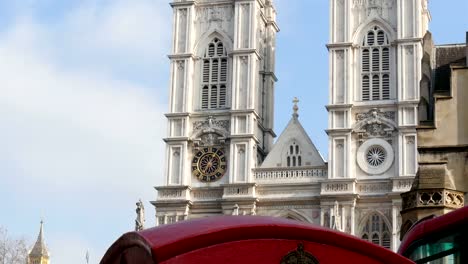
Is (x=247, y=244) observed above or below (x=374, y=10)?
below

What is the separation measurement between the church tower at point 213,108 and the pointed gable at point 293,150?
0.99 metres

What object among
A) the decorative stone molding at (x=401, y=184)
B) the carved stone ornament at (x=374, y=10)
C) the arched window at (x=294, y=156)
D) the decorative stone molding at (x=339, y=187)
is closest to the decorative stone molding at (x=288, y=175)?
the decorative stone molding at (x=339, y=187)

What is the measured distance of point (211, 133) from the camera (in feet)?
161

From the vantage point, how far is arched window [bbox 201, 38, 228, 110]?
49.8 m

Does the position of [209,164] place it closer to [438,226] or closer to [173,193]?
[173,193]

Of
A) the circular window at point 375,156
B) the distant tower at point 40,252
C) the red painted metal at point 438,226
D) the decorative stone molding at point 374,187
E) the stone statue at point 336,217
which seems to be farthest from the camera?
the distant tower at point 40,252

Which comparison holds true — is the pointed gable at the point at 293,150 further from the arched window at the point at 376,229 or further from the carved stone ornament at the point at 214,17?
the carved stone ornament at the point at 214,17

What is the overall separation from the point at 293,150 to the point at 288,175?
89.9 inches

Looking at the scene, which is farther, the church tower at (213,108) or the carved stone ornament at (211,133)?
the carved stone ornament at (211,133)

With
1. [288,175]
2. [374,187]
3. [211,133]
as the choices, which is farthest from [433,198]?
[211,133]

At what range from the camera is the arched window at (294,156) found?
162 ft

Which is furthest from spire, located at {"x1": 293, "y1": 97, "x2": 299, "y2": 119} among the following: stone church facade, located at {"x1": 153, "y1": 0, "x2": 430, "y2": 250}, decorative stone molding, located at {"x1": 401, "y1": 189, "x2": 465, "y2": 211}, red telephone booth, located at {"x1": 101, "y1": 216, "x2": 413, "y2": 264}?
red telephone booth, located at {"x1": 101, "y1": 216, "x2": 413, "y2": 264}

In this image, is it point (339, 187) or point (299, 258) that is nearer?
point (299, 258)

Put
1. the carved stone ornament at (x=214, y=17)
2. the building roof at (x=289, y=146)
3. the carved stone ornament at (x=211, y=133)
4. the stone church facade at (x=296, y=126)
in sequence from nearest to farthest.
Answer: the stone church facade at (x=296, y=126)
the carved stone ornament at (x=211, y=133)
the building roof at (x=289, y=146)
the carved stone ornament at (x=214, y=17)
